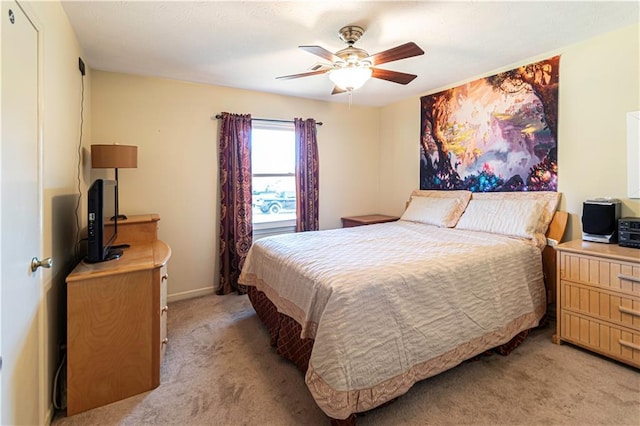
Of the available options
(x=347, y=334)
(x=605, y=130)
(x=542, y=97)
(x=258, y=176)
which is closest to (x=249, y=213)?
(x=258, y=176)

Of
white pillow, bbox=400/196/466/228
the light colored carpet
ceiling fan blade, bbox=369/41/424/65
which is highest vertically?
ceiling fan blade, bbox=369/41/424/65

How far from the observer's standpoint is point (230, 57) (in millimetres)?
2719

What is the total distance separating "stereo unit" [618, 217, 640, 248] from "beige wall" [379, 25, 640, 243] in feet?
0.84

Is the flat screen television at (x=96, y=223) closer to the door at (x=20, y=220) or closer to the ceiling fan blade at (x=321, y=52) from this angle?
the door at (x=20, y=220)

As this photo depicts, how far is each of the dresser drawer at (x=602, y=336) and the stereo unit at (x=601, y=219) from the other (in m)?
0.66

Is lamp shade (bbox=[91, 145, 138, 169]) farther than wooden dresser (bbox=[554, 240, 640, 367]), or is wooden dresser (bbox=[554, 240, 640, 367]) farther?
lamp shade (bbox=[91, 145, 138, 169])

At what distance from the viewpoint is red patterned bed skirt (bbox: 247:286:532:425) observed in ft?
6.13

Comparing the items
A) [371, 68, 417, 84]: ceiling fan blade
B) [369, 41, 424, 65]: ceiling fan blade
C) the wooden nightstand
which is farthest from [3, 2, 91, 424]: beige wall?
the wooden nightstand

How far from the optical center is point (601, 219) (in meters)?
2.32

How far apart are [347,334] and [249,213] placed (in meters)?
2.44

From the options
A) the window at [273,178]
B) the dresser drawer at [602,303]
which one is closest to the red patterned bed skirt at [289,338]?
the dresser drawer at [602,303]

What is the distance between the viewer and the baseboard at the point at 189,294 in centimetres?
334

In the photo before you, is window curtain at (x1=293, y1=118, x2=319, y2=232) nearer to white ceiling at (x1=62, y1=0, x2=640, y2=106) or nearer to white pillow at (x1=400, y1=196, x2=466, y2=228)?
white ceiling at (x1=62, y1=0, x2=640, y2=106)

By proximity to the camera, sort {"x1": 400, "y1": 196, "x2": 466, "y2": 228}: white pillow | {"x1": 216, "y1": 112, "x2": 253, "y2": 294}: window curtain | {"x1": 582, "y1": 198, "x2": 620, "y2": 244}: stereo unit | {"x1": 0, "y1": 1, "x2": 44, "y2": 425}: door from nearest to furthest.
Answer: {"x1": 0, "y1": 1, "x2": 44, "y2": 425}: door, {"x1": 582, "y1": 198, "x2": 620, "y2": 244}: stereo unit, {"x1": 400, "y1": 196, "x2": 466, "y2": 228}: white pillow, {"x1": 216, "y1": 112, "x2": 253, "y2": 294}: window curtain
